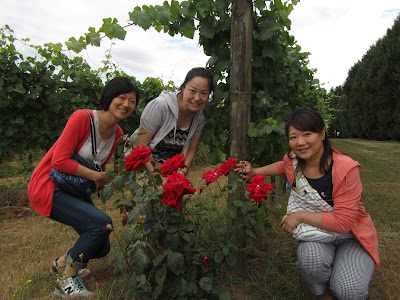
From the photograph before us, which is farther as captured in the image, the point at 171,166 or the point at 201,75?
the point at 201,75

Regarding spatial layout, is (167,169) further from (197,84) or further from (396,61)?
(396,61)

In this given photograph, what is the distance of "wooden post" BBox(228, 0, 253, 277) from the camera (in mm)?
1932

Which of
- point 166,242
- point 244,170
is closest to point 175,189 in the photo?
point 166,242

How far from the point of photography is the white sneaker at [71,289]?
200cm

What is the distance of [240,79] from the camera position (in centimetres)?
198

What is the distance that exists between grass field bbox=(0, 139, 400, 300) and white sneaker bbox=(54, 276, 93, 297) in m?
0.06

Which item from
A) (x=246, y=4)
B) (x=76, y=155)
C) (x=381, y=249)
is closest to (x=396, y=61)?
(x=381, y=249)

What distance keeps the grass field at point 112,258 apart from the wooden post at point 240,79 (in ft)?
1.53

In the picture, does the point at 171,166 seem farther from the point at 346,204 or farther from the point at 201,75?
the point at 346,204

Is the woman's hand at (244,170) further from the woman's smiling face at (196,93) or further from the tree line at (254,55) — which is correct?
the woman's smiling face at (196,93)

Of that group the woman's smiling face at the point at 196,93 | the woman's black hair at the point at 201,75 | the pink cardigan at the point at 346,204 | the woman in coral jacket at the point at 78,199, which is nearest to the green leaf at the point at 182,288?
the woman in coral jacket at the point at 78,199

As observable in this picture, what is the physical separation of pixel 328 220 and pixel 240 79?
3.36 ft

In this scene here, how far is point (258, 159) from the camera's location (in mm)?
2670

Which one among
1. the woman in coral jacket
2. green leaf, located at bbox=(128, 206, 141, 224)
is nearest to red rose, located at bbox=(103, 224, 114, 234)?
the woman in coral jacket
